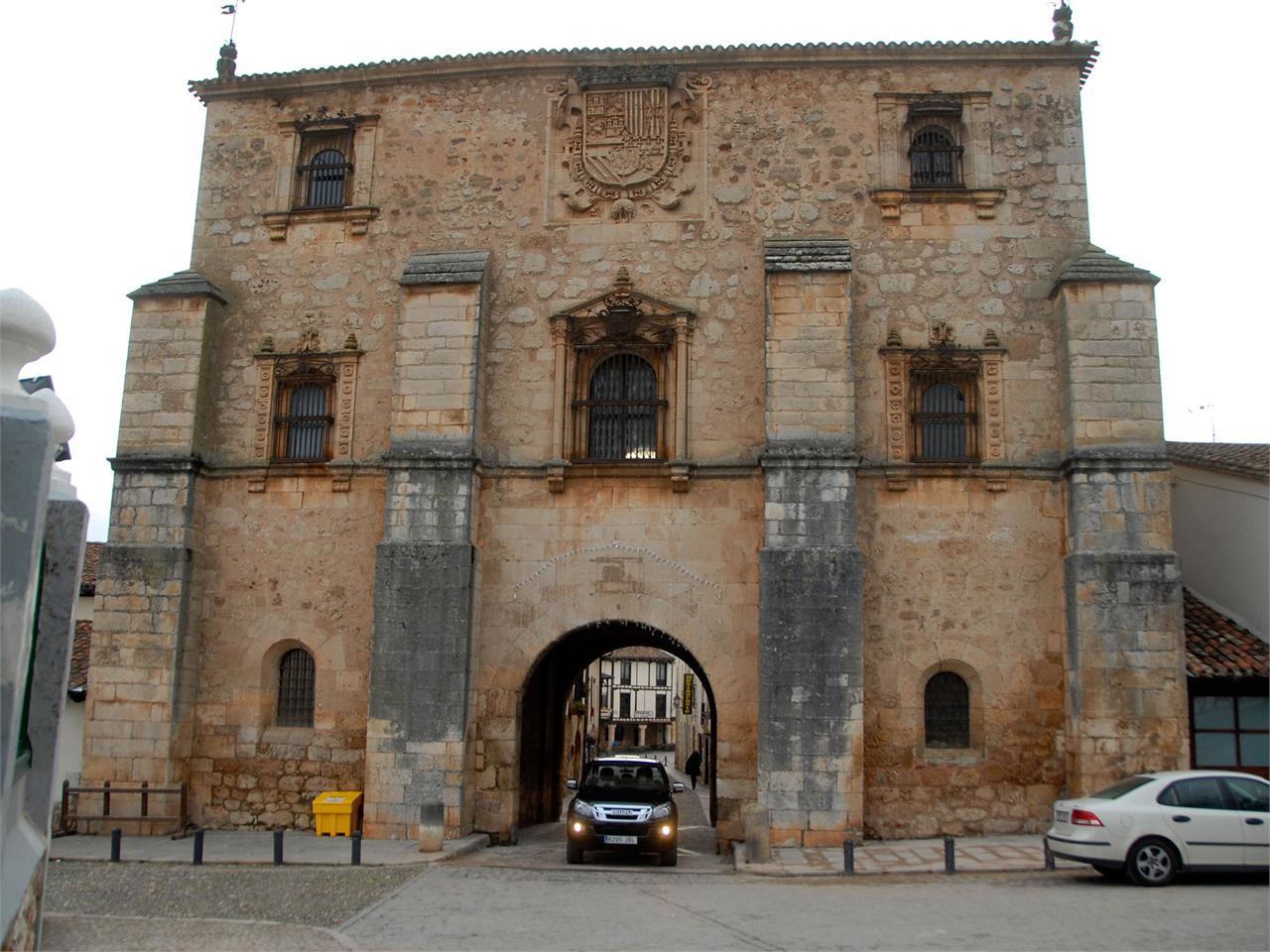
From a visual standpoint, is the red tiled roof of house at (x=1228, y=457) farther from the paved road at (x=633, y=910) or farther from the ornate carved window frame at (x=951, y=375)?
the paved road at (x=633, y=910)

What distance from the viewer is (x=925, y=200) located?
56.8 feet

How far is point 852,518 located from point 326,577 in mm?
7956

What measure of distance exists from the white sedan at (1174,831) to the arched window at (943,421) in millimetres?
6085

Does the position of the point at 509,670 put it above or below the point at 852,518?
below

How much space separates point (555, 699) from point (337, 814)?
5563 mm

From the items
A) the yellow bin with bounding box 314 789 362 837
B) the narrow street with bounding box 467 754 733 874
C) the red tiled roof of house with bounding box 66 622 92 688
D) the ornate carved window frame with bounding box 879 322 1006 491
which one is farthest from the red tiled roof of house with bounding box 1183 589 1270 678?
the red tiled roof of house with bounding box 66 622 92 688

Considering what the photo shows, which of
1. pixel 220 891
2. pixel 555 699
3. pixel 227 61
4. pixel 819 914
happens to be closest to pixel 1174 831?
pixel 819 914

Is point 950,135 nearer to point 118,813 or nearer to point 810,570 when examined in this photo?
point 810,570

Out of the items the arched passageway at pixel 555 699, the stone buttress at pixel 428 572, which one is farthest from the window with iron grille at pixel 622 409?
the arched passageway at pixel 555 699

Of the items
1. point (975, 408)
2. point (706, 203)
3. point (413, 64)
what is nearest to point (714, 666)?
point (975, 408)

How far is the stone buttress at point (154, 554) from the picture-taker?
1652 centimetres

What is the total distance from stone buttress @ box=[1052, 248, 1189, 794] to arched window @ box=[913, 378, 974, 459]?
1455mm

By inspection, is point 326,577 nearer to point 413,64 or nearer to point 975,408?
point 413,64

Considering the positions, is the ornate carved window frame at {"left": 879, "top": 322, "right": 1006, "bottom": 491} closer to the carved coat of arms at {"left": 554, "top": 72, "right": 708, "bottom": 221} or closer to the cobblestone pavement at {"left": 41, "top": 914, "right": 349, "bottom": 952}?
the carved coat of arms at {"left": 554, "top": 72, "right": 708, "bottom": 221}
